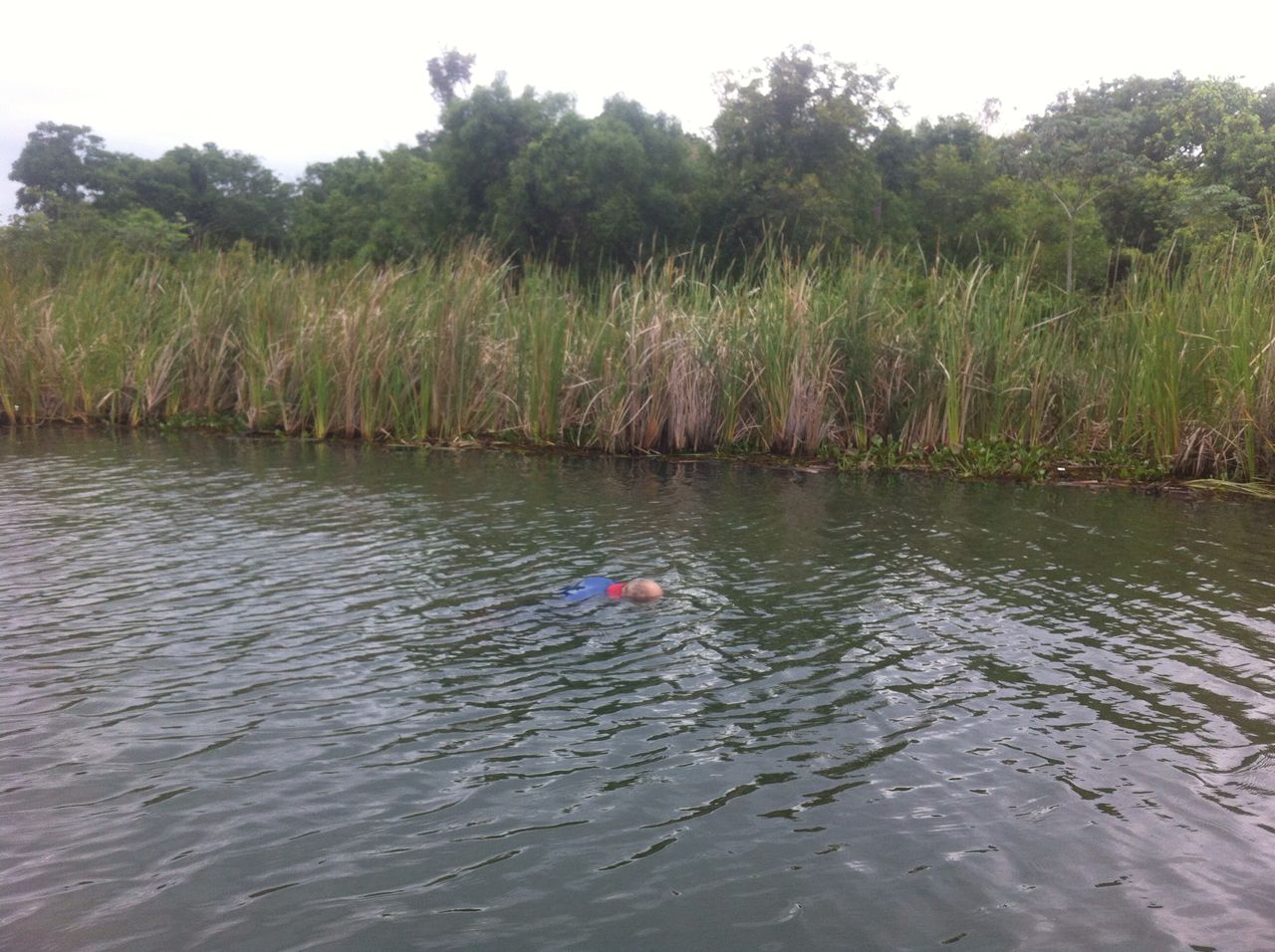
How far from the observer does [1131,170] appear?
3356cm

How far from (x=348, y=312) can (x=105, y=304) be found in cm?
364

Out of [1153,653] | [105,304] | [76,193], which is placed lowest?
[1153,653]

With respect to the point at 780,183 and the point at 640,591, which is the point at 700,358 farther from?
the point at 780,183

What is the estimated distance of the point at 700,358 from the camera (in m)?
12.0

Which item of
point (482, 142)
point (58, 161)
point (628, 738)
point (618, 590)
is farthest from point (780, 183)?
point (58, 161)

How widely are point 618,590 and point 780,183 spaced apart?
2312cm

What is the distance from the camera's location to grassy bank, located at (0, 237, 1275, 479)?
10508 mm

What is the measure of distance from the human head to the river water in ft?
0.29

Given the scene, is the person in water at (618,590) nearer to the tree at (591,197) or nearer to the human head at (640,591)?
the human head at (640,591)

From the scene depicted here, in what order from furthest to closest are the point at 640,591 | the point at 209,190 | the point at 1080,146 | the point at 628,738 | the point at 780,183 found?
1. the point at 209,190
2. the point at 1080,146
3. the point at 780,183
4. the point at 640,591
5. the point at 628,738

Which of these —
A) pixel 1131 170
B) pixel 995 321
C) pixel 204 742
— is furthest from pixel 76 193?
pixel 204 742

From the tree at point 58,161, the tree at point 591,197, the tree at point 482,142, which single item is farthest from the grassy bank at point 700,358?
the tree at point 58,161

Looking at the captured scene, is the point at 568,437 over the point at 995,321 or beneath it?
beneath

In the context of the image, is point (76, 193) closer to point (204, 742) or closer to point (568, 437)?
point (568, 437)
